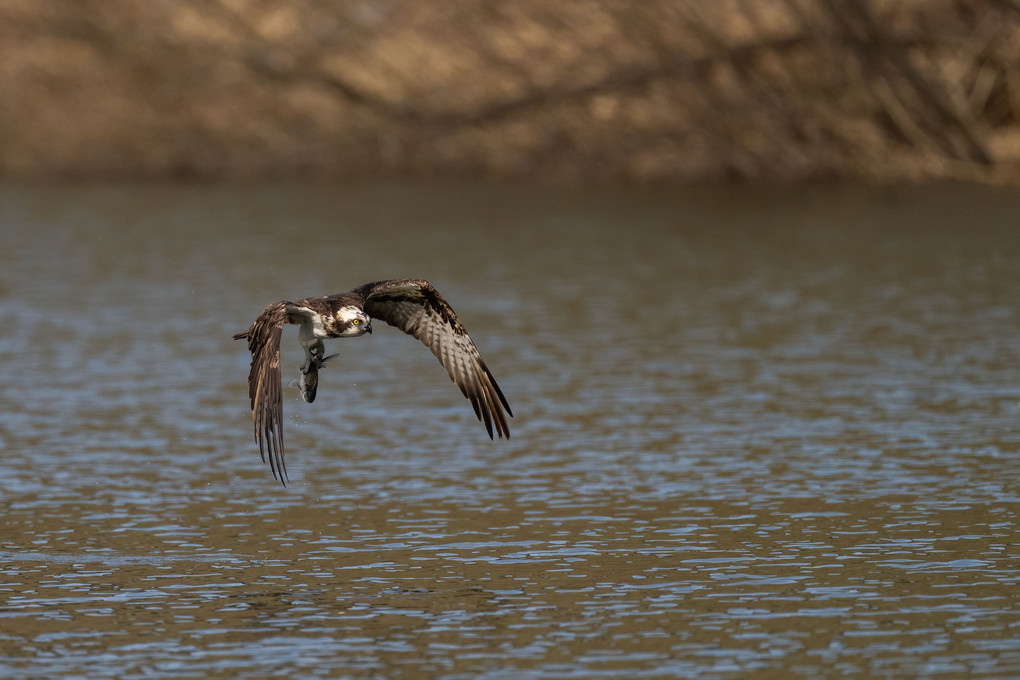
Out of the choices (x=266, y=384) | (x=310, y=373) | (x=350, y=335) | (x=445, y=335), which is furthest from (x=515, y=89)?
(x=266, y=384)

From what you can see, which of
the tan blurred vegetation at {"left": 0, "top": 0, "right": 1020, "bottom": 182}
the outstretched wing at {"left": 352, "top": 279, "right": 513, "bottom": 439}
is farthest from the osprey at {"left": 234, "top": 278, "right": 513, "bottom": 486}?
the tan blurred vegetation at {"left": 0, "top": 0, "right": 1020, "bottom": 182}

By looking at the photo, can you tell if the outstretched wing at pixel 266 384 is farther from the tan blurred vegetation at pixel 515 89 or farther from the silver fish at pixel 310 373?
the tan blurred vegetation at pixel 515 89

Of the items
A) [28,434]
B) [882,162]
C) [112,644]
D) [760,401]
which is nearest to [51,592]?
[112,644]

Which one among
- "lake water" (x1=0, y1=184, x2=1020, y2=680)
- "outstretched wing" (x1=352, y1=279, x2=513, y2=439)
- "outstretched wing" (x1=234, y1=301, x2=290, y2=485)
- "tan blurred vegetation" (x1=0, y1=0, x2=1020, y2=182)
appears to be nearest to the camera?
"lake water" (x1=0, y1=184, x2=1020, y2=680)

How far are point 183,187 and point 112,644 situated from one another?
2648 centimetres

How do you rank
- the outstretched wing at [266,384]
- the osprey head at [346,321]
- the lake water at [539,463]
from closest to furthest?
the lake water at [539,463], the outstretched wing at [266,384], the osprey head at [346,321]

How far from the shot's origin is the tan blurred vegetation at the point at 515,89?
31.9 m

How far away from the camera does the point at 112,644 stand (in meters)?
9.76

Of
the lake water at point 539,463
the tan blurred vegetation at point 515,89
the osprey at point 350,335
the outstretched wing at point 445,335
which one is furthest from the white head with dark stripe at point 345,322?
the tan blurred vegetation at point 515,89

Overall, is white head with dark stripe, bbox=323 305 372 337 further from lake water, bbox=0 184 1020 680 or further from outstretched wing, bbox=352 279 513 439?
lake water, bbox=0 184 1020 680

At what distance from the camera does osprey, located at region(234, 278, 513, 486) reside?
Answer: 10.6 m

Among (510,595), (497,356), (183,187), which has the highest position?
(183,187)

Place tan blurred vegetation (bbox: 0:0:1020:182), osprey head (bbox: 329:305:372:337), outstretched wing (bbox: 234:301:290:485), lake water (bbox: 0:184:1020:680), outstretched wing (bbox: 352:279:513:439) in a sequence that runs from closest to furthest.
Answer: lake water (bbox: 0:184:1020:680) < outstretched wing (bbox: 234:301:290:485) < osprey head (bbox: 329:305:372:337) < outstretched wing (bbox: 352:279:513:439) < tan blurred vegetation (bbox: 0:0:1020:182)

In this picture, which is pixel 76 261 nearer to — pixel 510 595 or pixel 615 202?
pixel 615 202
